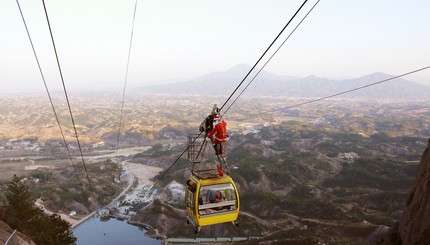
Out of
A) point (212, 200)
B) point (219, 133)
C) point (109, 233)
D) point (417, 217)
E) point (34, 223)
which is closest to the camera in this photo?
point (219, 133)

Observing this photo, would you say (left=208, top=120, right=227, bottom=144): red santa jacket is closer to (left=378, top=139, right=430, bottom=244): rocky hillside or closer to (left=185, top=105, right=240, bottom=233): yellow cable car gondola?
(left=185, top=105, right=240, bottom=233): yellow cable car gondola

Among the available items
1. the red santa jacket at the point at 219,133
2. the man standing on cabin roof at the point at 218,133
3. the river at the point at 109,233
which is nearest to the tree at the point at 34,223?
the man standing on cabin roof at the point at 218,133

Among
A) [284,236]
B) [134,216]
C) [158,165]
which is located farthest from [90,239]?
[158,165]

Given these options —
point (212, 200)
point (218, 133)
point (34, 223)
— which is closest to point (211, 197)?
point (212, 200)

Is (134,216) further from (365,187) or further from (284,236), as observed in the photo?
(365,187)

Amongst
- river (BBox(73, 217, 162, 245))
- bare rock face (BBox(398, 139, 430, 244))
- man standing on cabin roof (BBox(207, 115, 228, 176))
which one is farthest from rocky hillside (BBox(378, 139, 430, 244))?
river (BBox(73, 217, 162, 245))

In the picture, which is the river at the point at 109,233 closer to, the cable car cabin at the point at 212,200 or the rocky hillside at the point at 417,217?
the rocky hillside at the point at 417,217

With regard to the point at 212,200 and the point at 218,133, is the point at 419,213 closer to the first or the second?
the point at 212,200
